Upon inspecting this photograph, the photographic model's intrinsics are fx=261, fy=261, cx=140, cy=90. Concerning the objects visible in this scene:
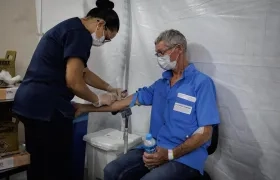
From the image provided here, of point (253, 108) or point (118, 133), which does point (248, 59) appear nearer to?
point (253, 108)

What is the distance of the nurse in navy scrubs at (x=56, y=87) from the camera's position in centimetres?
139

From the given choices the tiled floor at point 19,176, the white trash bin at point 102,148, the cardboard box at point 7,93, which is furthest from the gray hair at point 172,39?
the tiled floor at point 19,176

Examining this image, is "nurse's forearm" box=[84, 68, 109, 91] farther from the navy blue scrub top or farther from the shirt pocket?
the shirt pocket

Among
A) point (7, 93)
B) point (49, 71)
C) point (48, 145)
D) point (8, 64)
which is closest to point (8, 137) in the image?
point (7, 93)

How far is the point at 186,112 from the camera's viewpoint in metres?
1.46

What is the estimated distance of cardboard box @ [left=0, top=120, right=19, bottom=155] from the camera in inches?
66.7

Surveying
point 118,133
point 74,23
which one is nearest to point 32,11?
point 74,23

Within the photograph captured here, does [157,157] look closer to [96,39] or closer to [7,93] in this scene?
[96,39]

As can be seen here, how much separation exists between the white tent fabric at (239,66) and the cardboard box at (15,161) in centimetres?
111

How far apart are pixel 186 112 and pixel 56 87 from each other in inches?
29.0

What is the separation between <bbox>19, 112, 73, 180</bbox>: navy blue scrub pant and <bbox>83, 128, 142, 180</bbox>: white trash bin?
39cm

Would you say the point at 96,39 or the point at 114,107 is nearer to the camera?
the point at 96,39

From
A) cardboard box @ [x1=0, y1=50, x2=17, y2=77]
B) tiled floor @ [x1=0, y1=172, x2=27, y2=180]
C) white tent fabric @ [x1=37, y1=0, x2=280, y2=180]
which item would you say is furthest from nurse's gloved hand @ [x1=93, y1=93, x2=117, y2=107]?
tiled floor @ [x1=0, y1=172, x2=27, y2=180]

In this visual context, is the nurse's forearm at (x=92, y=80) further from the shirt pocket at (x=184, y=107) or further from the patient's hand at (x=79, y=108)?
the shirt pocket at (x=184, y=107)
